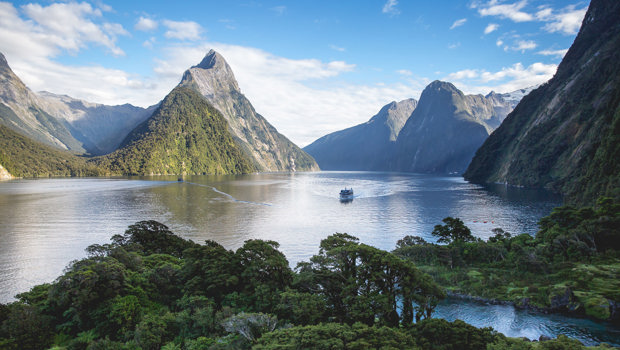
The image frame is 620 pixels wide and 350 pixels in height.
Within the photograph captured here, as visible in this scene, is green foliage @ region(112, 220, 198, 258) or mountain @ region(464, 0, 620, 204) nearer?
green foliage @ region(112, 220, 198, 258)

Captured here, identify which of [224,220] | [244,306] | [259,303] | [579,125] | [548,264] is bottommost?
[548,264]

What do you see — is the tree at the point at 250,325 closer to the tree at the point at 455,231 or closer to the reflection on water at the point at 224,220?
the reflection on water at the point at 224,220

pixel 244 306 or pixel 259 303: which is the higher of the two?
pixel 259 303

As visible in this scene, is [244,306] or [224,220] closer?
[244,306]

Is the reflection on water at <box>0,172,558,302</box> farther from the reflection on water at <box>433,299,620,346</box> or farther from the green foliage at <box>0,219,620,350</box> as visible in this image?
the reflection on water at <box>433,299,620,346</box>

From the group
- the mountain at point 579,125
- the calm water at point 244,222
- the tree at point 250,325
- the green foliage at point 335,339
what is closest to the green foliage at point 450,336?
the green foliage at point 335,339

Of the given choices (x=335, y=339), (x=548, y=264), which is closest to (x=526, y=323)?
(x=548, y=264)

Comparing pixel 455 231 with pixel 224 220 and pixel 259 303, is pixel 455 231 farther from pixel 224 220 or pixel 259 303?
pixel 224 220

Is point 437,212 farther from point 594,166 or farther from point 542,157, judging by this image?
point 542,157

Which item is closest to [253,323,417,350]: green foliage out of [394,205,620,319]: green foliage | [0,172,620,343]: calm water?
[0,172,620,343]: calm water
